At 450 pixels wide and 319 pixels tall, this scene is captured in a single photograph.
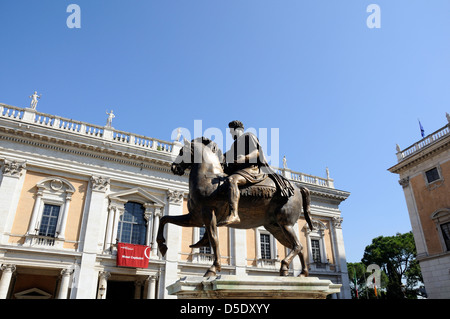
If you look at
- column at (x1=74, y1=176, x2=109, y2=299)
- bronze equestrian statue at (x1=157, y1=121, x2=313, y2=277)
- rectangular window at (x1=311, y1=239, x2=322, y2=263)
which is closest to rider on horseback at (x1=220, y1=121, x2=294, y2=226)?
bronze equestrian statue at (x1=157, y1=121, x2=313, y2=277)

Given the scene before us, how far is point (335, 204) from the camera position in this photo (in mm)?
28797

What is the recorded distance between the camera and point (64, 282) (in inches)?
687

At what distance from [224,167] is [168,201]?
655 inches

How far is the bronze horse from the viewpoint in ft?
16.6

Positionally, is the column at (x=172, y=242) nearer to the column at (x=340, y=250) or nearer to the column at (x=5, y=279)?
the column at (x=5, y=279)

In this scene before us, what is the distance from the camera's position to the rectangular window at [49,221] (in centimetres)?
1844

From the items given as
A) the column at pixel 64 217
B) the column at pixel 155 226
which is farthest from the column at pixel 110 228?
the column at pixel 155 226

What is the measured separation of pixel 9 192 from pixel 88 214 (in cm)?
429

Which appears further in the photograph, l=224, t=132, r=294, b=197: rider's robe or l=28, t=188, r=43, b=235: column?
l=28, t=188, r=43, b=235: column

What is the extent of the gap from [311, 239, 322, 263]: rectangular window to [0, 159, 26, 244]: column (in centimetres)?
2144

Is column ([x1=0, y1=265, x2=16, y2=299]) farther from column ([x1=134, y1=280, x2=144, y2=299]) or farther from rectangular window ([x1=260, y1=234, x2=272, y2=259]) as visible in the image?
rectangular window ([x1=260, y1=234, x2=272, y2=259])

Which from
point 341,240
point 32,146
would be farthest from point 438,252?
point 32,146

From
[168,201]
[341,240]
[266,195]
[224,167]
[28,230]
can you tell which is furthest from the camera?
[341,240]
